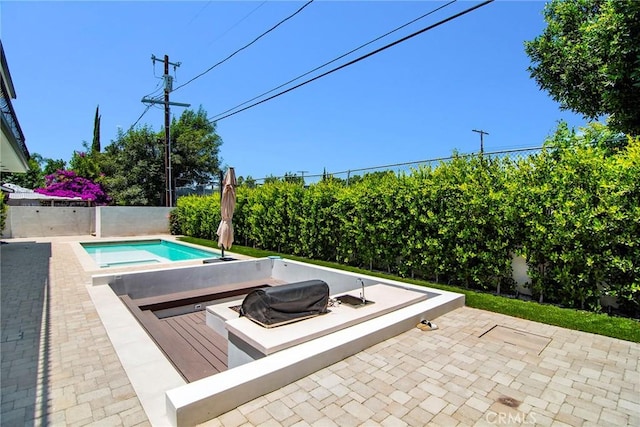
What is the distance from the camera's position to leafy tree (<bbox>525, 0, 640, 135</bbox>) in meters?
7.27

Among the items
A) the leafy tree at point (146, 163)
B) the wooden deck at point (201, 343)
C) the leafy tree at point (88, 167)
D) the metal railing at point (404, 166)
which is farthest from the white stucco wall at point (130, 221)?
the wooden deck at point (201, 343)

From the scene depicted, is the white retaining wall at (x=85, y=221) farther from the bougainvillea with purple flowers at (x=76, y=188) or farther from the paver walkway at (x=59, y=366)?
the paver walkway at (x=59, y=366)

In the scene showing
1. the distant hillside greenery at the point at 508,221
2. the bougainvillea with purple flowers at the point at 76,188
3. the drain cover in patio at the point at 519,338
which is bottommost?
the drain cover in patio at the point at 519,338

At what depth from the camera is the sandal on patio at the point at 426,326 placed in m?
4.79

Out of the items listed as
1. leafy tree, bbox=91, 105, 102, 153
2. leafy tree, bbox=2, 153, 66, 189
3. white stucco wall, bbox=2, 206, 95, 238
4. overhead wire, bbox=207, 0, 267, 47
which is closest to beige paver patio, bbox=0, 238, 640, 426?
overhead wire, bbox=207, 0, 267, 47

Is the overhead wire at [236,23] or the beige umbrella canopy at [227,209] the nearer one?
the overhead wire at [236,23]

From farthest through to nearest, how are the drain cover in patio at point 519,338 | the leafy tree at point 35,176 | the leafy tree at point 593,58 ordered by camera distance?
1. the leafy tree at point 35,176
2. the leafy tree at point 593,58
3. the drain cover in patio at point 519,338

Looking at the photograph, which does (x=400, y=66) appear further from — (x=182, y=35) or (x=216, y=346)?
(x=216, y=346)

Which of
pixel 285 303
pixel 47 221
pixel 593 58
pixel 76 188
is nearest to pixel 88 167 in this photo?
pixel 76 188

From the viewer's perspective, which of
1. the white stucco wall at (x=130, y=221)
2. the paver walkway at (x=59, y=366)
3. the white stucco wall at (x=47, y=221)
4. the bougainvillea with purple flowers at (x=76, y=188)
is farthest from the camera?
the bougainvillea with purple flowers at (x=76, y=188)

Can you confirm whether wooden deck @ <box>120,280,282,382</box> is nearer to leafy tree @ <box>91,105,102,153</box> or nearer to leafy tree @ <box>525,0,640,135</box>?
leafy tree @ <box>525,0,640,135</box>

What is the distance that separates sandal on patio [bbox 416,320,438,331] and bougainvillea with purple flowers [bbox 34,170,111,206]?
94.2 ft

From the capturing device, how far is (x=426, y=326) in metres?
4.84

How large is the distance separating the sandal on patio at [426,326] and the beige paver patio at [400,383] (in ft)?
0.36
